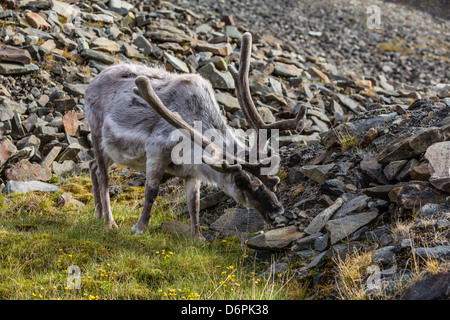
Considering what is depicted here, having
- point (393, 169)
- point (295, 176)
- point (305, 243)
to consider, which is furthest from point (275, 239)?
point (295, 176)

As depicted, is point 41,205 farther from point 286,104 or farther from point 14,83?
point 286,104

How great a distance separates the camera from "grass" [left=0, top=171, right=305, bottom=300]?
4.78 m

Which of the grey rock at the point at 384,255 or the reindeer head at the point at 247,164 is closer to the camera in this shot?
the grey rock at the point at 384,255

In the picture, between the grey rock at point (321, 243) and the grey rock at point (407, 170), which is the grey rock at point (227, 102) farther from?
the grey rock at point (321, 243)

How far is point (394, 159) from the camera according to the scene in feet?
20.8

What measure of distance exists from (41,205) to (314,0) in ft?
70.5

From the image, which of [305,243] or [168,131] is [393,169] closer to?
[305,243]

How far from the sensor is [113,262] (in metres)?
5.45

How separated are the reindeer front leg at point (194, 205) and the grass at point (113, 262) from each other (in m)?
0.27

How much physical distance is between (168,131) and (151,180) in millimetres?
689

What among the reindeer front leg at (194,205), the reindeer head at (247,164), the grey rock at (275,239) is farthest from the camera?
the reindeer front leg at (194,205)

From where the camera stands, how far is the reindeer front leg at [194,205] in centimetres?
699

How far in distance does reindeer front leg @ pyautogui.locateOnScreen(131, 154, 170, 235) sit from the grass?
6.9 inches

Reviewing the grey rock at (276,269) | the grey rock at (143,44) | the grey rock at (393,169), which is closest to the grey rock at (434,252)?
the grey rock at (276,269)
